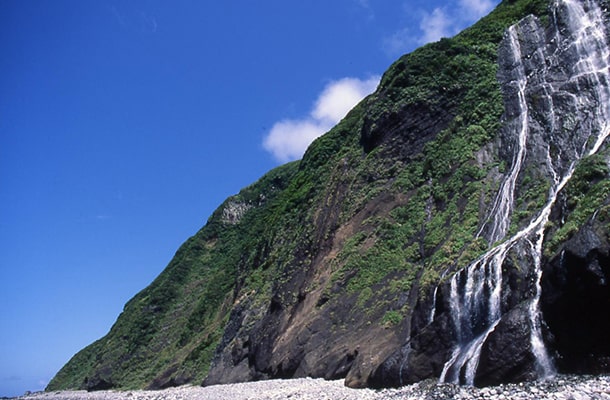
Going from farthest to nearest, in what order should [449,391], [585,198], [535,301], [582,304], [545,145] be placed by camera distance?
[545,145] → [585,198] → [535,301] → [449,391] → [582,304]

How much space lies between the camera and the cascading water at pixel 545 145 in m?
15.8

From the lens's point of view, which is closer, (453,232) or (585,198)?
(585,198)

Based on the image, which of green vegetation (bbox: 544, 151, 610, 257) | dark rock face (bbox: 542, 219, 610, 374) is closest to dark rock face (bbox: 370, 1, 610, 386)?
dark rock face (bbox: 542, 219, 610, 374)

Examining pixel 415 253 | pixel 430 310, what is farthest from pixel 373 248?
pixel 430 310

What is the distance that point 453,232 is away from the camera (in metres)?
24.3

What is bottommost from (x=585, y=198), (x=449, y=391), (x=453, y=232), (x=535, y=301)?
(x=449, y=391)

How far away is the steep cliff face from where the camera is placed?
14.3 m

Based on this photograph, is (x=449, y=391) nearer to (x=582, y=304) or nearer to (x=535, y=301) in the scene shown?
(x=535, y=301)

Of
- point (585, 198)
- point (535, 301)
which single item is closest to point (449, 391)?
point (535, 301)

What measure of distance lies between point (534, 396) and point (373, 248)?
16.3 meters

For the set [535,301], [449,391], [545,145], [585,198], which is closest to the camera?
[449,391]

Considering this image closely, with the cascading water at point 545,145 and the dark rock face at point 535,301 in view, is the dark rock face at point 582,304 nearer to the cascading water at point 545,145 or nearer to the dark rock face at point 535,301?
the dark rock face at point 535,301

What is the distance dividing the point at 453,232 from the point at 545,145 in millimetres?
6804

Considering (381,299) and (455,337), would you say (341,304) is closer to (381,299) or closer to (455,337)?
(381,299)
